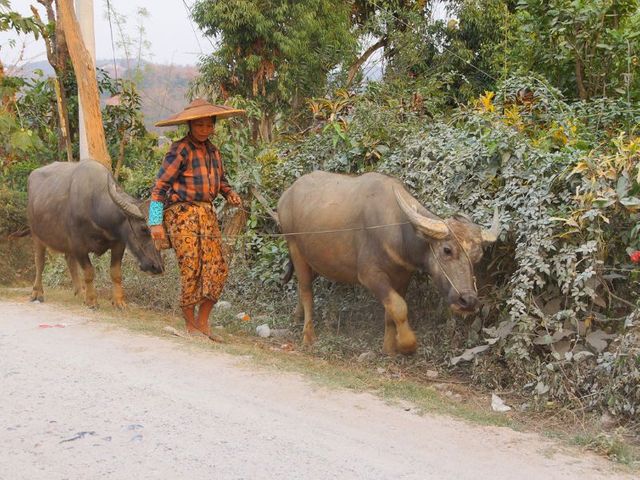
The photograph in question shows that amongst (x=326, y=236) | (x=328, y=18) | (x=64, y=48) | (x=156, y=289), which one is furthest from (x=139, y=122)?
(x=326, y=236)

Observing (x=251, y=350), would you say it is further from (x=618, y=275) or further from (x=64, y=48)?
(x=64, y=48)

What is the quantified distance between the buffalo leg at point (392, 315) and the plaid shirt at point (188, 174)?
155 centimetres

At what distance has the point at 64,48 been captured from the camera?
1222cm

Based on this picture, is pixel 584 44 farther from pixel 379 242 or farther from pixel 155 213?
pixel 155 213

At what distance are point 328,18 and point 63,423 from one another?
11.8m

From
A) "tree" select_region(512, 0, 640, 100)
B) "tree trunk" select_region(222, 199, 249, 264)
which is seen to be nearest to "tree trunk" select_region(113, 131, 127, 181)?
"tree trunk" select_region(222, 199, 249, 264)

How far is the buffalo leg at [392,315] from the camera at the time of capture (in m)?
5.38

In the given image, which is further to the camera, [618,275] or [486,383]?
[486,383]

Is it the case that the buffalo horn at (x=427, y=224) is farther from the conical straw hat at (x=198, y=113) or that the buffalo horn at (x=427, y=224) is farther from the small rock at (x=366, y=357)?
the conical straw hat at (x=198, y=113)

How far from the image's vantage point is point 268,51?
13.1 metres

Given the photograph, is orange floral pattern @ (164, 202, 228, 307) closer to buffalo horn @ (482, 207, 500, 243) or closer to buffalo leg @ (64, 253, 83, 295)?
buffalo horn @ (482, 207, 500, 243)

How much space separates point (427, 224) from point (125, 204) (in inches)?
136

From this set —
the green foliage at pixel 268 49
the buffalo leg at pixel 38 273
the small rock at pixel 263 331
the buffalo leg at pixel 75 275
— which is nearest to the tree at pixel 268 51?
the green foliage at pixel 268 49

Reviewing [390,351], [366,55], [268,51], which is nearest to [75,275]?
[390,351]
